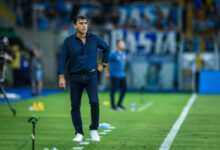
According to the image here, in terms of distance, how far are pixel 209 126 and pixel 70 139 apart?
11.8 ft

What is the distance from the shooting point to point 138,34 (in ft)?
100

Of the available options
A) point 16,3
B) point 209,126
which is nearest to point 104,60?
point 209,126

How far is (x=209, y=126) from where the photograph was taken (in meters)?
11.9

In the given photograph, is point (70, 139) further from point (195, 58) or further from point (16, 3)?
point (16, 3)

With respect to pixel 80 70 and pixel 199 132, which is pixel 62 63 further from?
pixel 199 132

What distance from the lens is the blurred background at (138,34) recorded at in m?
29.8

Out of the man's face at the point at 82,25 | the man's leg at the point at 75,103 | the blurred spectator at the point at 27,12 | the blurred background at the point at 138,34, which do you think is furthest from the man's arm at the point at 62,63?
the blurred spectator at the point at 27,12

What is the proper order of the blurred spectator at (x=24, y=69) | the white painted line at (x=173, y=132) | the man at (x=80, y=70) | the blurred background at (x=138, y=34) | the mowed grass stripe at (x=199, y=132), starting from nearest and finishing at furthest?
the white painted line at (x=173, y=132) < the mowed grass stripe at (x=199, y=132) < the man at (x=80, y=70) < the blurred background at (x=138, y=34) < the blurred spectator at (x=24, y=69)

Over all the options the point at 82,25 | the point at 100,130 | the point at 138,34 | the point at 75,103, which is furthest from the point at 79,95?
the point at 138,34

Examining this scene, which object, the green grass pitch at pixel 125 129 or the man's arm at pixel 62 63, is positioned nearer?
the green grass pitch at pixel 125 129

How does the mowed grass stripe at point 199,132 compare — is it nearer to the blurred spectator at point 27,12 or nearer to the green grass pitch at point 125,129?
the green grass pitch at point 125,129

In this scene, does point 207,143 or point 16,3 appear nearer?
point 207,143

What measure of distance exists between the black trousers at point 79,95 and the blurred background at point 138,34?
1898 centimetres

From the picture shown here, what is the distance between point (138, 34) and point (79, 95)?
69.8 ft
